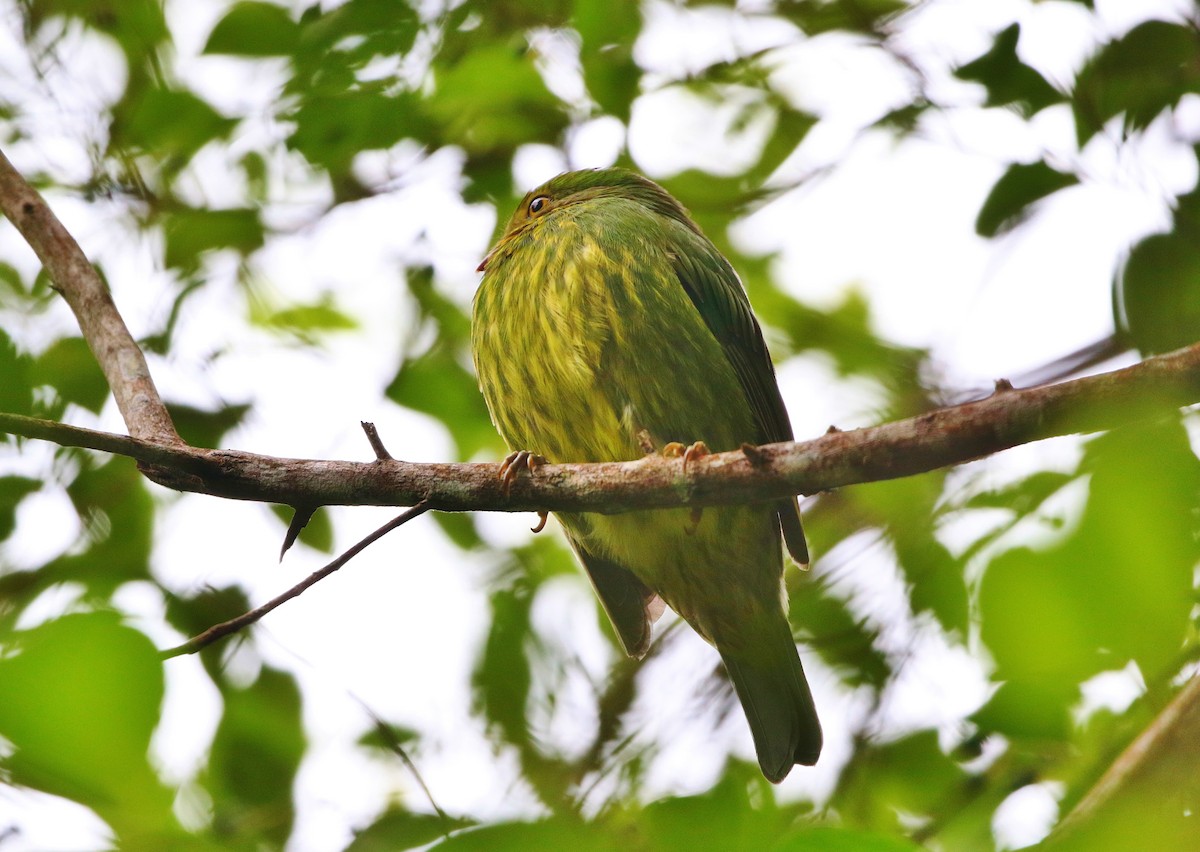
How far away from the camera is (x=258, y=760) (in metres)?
2.89

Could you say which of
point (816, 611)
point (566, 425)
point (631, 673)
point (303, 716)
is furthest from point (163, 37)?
point (816, 611)

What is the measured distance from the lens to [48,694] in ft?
4.81

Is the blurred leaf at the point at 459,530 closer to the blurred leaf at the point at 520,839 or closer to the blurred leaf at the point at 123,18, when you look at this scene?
the blurred leaf at the point at 123,18

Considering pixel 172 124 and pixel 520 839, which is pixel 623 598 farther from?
pixel 520 839

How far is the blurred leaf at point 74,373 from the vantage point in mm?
3449

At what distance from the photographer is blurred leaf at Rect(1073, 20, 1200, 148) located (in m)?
2.67

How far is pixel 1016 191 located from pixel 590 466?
4.14ft

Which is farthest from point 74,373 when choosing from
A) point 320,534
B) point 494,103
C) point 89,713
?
point 89,713

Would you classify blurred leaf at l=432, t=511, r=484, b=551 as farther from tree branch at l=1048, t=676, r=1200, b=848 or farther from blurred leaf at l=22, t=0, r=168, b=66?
tree branch at l=1048, t=676, r=1200, b=848

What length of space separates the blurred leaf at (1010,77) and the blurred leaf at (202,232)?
2523mm

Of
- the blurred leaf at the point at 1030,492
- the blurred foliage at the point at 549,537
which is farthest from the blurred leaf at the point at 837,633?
the blurred leaf at the point at 1030,492

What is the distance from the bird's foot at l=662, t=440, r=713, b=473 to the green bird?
155mm

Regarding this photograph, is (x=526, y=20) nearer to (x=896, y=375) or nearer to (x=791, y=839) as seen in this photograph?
(x=896, y=375)

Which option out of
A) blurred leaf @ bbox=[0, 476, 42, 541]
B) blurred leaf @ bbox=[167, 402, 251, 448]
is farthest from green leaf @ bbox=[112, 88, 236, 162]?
blurred leaf @ bbox=[0, 476, 42, 541]
